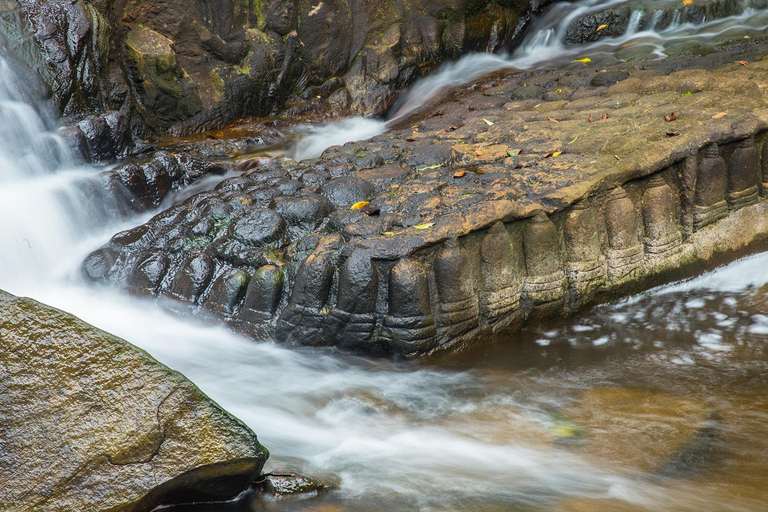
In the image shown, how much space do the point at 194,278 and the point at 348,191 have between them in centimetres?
130

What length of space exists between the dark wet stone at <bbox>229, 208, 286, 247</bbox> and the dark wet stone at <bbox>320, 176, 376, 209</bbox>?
1.50 feet

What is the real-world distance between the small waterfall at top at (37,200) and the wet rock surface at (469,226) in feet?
2.31

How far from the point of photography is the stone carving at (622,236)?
482 centimetres

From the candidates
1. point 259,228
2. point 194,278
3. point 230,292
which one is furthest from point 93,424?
point 259,228

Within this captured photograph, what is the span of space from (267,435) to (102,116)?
4.71 meters

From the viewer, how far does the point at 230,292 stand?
449 cm

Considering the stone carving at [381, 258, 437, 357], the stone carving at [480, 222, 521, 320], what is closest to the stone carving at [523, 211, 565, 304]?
the stone carving at [480, 222, 521, 320]

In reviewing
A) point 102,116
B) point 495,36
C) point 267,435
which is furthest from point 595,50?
point 267,435

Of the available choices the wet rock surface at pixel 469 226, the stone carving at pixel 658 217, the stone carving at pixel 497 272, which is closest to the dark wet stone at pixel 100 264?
the wet rock surface at pixel 469 226

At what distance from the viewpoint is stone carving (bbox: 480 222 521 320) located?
4.38 metres

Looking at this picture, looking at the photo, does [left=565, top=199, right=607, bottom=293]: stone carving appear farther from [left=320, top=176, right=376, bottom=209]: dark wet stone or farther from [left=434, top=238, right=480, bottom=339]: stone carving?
[left=320, top=176, right=376, bottom=209]: dark wet stone

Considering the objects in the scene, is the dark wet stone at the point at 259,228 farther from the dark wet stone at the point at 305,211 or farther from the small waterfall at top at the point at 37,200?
the small waterfall at top at the point at 37,200

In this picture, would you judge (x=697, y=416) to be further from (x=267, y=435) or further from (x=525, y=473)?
(x=267, y=435)

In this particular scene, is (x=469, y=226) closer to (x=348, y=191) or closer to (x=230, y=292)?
(x=348, y=191)
